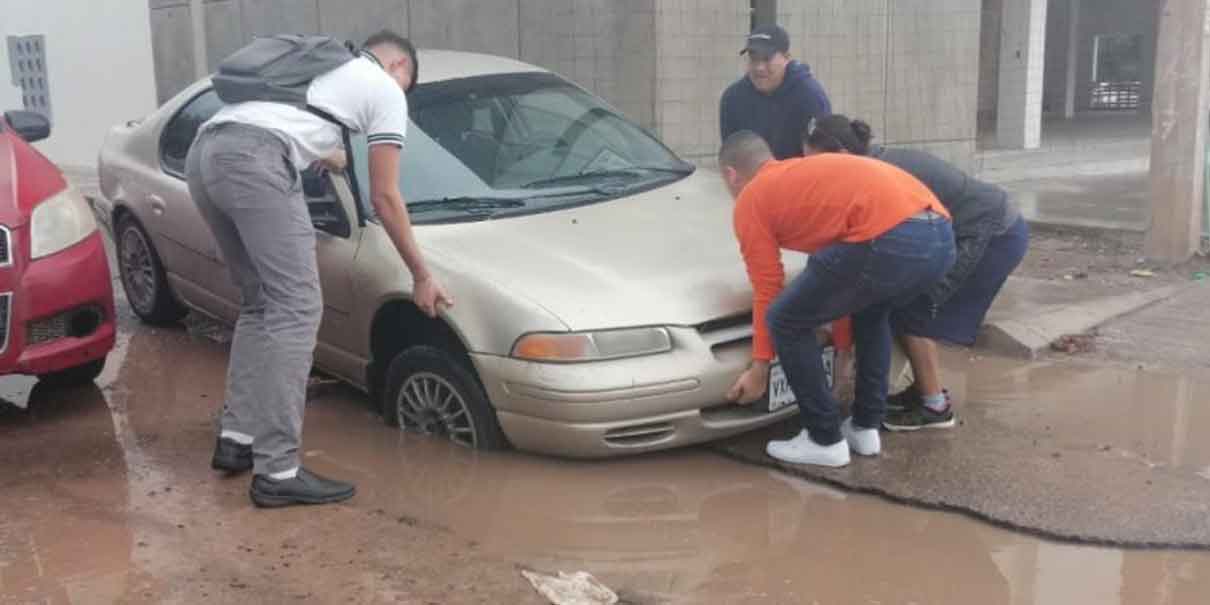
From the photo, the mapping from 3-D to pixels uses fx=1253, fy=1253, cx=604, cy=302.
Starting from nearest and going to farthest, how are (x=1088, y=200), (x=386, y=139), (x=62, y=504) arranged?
1. (x=386, y=139)
2. (x=62, y=504)
3. (x=1088, y=200)

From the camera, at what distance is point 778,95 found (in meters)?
5.99

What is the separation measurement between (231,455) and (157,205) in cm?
213

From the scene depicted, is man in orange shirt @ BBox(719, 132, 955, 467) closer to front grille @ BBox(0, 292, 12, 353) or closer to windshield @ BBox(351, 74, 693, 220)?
windshield @ BBox(351, 74, 693, 220)

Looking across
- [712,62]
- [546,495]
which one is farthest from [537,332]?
[712,62]

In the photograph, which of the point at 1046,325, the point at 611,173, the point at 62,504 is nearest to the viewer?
the point at 62,504

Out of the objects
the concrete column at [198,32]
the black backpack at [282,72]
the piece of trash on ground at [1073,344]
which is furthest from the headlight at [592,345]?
the concrete column at [198,32]

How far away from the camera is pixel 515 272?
14.7 ft

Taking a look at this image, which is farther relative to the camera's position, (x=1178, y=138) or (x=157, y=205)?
(x=1178, y=138)

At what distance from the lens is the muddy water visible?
3.62 metres

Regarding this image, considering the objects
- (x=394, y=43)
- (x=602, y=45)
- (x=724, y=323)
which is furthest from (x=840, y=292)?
(x=602, y=45)

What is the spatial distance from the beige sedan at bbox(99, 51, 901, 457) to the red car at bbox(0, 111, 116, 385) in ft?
1.92

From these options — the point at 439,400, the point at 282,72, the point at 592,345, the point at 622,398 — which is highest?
the point at 282,72

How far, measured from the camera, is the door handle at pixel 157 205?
6.10m

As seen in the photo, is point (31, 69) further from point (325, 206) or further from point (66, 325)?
point (325, 206)
